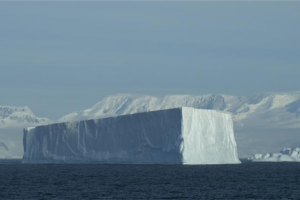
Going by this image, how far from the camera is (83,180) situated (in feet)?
161

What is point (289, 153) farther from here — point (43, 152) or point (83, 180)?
point (83, 180)

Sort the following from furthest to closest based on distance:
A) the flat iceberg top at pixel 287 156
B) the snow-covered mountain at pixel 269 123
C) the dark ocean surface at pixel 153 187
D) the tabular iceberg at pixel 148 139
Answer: the snow-covered mountain at pixel 269 123 → the flat iceberg top at pixel 287 156 → the tabular iceberg at pixel 148 139 → the dark ocean surface at pixel 153 187

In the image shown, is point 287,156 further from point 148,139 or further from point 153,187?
point 153,187

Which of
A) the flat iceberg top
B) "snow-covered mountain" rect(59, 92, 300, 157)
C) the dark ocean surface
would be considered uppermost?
"snow-covered mountain" rect(59, 92, 300, 157)

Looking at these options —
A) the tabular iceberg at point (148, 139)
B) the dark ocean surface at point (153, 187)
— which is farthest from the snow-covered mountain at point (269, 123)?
the dark ocean surface at point (153, 187)

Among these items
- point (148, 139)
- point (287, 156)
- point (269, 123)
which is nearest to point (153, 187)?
point (148, 139)

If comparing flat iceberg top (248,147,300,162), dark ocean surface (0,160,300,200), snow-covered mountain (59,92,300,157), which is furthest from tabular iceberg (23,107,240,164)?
snow-covered mountain (59,92,300,157)

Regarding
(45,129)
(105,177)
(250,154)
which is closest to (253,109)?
(250,154)

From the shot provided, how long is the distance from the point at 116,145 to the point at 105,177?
11.8m

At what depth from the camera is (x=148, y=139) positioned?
6216 cm

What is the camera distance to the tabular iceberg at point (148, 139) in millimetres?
61188

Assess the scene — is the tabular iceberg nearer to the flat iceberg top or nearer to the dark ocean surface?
the dark ocean surface

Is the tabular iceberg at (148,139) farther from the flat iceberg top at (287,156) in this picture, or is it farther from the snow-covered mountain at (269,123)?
the snow-covered mountain at (269,123)

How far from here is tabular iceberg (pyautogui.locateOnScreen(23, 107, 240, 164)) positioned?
201 feet
